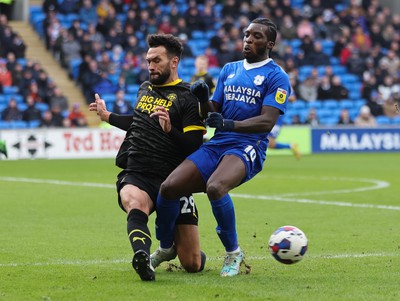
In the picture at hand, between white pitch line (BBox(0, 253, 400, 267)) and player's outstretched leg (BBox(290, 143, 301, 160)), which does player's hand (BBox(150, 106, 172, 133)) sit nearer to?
white pitch line (BBox(0, 253, 400, 267))

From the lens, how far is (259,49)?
802cm

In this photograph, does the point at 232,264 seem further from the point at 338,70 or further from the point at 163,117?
the point at 338,70

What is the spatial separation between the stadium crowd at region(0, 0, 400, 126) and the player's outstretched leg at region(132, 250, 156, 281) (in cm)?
2037

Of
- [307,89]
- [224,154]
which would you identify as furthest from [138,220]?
[307,89]

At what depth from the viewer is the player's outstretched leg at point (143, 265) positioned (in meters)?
6.95

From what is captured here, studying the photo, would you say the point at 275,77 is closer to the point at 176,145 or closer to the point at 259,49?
the point at 259,49

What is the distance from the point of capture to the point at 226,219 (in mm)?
7645

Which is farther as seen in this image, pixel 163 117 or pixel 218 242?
pixel 218 242

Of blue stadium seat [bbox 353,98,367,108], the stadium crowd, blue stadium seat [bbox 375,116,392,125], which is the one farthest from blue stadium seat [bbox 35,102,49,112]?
blue stadium seat [bbox 375,116,392,125]

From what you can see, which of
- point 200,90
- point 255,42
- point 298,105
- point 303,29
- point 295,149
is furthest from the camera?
point 303,29

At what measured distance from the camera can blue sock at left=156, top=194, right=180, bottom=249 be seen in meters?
7.66

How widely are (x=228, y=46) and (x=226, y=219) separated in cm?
2499

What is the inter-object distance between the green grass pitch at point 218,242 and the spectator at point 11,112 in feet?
22.4

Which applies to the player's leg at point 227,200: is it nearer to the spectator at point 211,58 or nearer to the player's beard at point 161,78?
the player's beard at point 161,78
